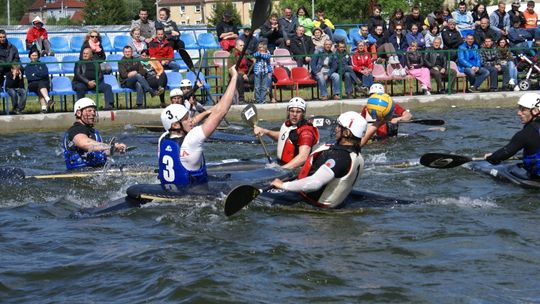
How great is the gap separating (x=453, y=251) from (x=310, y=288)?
2.01 meters

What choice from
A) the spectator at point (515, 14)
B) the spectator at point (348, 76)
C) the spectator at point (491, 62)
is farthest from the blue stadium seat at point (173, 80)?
the spectator at point (515, 14)

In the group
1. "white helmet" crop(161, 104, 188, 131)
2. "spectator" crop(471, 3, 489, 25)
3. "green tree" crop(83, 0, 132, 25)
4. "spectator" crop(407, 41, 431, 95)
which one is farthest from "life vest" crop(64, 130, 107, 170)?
"green tree" crop(83, 0, 132, 25)

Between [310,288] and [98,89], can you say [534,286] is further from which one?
[98,89]

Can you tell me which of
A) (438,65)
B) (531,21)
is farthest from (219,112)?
Answer: (531,21)

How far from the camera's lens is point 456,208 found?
12195mm

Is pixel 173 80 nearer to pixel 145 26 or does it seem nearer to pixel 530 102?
pixel 145 26

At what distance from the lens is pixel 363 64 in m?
23.5

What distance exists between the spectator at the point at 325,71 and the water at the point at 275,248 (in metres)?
9.04

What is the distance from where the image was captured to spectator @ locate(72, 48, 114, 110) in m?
21.2

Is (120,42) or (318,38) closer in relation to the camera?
(318,38)

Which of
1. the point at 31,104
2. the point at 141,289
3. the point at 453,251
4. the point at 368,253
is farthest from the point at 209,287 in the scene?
the point at 31,104

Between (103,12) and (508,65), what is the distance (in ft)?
185

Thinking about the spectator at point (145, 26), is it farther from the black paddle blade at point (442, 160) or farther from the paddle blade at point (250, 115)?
the black paddle blade at point (442, 160)

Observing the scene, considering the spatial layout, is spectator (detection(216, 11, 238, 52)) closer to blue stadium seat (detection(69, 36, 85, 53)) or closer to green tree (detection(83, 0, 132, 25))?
blue stadium seat (detection(69, 36, 85, 53))
